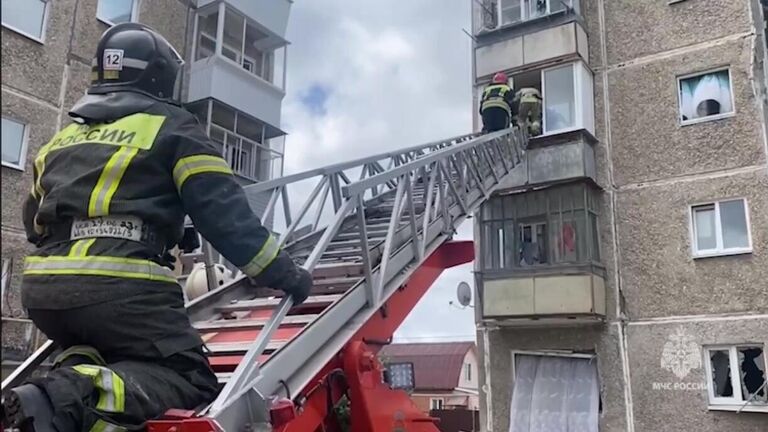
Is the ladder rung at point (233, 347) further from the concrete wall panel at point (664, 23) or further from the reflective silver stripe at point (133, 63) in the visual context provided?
the concrete wall panel at point (664, 23)

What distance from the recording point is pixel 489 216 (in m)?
11.0

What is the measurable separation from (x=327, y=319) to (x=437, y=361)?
3045 cm

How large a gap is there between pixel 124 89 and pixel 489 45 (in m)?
9.50

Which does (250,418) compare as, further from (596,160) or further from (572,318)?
(596,160)

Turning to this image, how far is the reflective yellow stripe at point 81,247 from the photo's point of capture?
2.53m

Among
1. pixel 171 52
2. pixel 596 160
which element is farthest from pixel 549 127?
pixel 171 52

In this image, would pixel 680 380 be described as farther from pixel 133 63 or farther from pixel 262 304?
pixel 133 63

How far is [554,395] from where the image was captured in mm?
9898

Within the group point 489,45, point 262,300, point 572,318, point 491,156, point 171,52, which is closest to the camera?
point 171,52

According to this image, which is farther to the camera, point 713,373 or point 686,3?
point 686,3

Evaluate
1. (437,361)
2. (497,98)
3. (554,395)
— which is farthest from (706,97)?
(437,361)

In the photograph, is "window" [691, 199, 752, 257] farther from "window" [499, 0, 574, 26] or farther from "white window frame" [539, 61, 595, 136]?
"window" [499, 0, 574, 26]

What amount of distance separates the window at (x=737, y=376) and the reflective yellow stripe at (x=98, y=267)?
8.30 meters

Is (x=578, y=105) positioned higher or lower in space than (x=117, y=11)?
lower
